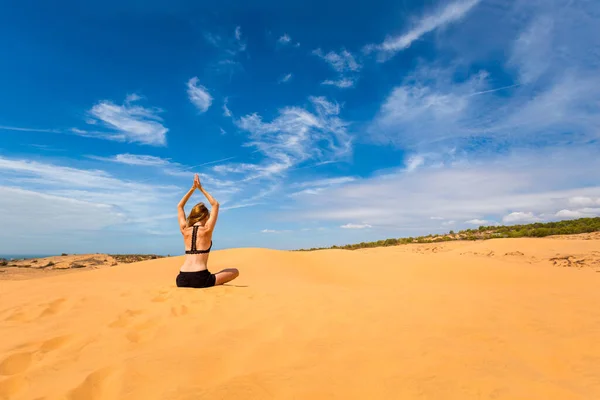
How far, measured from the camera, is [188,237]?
5.96 metres

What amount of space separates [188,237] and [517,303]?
573 centimetres

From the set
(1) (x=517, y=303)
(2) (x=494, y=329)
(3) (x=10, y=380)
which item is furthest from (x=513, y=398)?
(3) (x=10, y=380)

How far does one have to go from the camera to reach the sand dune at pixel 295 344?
2.39 m

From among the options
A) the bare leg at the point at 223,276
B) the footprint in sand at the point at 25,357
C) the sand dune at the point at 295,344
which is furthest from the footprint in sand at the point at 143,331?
the bare leg at the point at 223,276

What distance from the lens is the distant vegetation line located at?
21.4 metres

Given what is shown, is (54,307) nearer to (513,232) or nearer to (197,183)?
(197,183)

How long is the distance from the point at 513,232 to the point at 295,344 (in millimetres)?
25590

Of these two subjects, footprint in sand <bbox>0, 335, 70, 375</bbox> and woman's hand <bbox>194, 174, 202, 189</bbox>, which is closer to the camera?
footprint in sand <bbox>0, 335, 70, 375</bbox>

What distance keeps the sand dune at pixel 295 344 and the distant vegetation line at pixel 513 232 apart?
18.7 m

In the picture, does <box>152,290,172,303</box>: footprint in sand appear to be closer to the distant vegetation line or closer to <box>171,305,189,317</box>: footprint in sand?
<box>171,305,189,317</box>: footprint in sand

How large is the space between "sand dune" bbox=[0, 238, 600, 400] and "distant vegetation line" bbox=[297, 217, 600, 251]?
18.7 m

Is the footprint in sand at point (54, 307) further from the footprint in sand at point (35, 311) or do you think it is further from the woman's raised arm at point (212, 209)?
the woman's raised arm at point (212, 209)

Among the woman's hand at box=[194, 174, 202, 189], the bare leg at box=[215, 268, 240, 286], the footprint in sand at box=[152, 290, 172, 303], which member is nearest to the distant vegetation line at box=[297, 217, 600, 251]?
the bare leg at box=[215, 268, 240, 286]

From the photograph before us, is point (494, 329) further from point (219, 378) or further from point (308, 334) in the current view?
point (219, 378)
